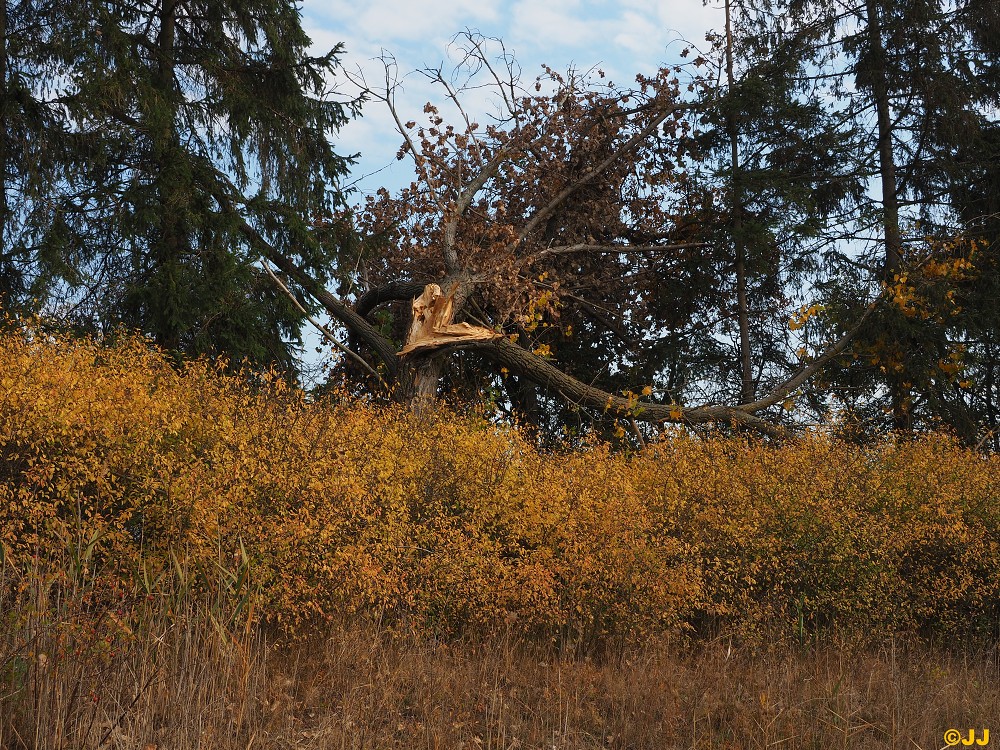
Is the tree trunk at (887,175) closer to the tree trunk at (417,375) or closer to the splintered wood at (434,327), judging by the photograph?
the splintered wood at (434,327)

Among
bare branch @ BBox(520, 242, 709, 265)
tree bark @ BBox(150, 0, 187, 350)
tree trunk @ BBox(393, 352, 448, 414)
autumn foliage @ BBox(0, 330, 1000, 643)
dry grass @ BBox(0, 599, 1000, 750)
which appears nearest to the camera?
dry grass @ BBox(0, 599, 1000, 750)

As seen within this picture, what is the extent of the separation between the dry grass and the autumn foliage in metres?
0.24

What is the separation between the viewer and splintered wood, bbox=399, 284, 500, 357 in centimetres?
1049

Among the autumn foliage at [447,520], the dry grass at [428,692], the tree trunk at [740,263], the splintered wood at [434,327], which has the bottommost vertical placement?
the dry grass at [428,692]

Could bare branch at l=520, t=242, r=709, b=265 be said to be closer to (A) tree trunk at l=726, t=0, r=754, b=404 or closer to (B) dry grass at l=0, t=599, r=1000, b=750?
(A) tree trunk at l=726, t=0, r=754, b=404

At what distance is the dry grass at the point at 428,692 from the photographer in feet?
12.3

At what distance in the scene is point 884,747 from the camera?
14.9 feet

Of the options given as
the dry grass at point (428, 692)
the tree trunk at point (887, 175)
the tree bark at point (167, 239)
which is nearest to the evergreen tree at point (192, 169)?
the tree bark at point (167, 239)

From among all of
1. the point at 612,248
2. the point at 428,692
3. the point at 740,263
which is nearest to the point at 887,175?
the point at 740,263

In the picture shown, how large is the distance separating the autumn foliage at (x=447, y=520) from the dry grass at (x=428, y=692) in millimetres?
244

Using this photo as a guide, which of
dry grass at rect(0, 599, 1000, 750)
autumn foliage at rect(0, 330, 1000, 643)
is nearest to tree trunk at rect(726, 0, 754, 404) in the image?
autumn foliage at rect(0, 330, 1000, 643)

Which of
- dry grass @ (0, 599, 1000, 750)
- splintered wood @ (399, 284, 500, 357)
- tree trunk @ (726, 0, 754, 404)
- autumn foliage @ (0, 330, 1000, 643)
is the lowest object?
dry grass @ (0, 599, 1000, 750)

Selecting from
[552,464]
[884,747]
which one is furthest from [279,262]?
[884,747]

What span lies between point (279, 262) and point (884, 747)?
884cm
